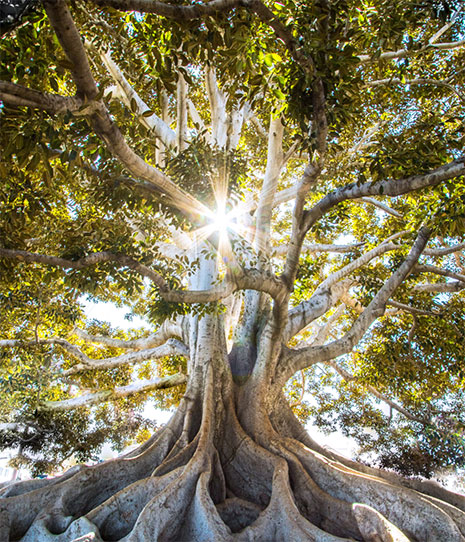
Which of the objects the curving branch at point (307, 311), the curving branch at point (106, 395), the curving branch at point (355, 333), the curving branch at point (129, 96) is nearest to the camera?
the curving branch at point (355, 333)

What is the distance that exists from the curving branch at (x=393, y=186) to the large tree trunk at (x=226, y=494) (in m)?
2.68

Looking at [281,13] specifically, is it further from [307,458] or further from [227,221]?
[307,458]

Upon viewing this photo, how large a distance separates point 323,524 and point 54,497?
2.78 meters

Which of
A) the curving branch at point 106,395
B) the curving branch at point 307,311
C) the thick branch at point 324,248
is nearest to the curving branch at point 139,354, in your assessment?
the curving branch at point 106,395

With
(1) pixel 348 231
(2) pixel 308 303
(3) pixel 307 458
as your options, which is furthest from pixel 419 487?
(1) pixel 348 231

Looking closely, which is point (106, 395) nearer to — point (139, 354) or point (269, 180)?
point (139, 354)

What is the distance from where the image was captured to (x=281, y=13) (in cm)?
306

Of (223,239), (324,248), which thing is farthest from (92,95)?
(324,248)

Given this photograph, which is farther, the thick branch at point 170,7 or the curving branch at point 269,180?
the curving branch at point 269,180

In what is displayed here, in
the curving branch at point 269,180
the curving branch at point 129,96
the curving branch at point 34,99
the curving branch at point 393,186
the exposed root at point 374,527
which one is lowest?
the exposed root at point 374,527

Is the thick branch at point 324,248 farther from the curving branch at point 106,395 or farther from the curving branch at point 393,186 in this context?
the curving branch at point 393,186

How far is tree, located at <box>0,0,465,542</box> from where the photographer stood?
2.48 meters

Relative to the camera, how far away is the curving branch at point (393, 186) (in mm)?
3232

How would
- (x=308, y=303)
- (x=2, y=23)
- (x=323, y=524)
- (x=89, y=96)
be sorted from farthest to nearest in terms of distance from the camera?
(x=308, y=303), (x=323, y=524), (x=89, y=96), (x=2, y=23)
